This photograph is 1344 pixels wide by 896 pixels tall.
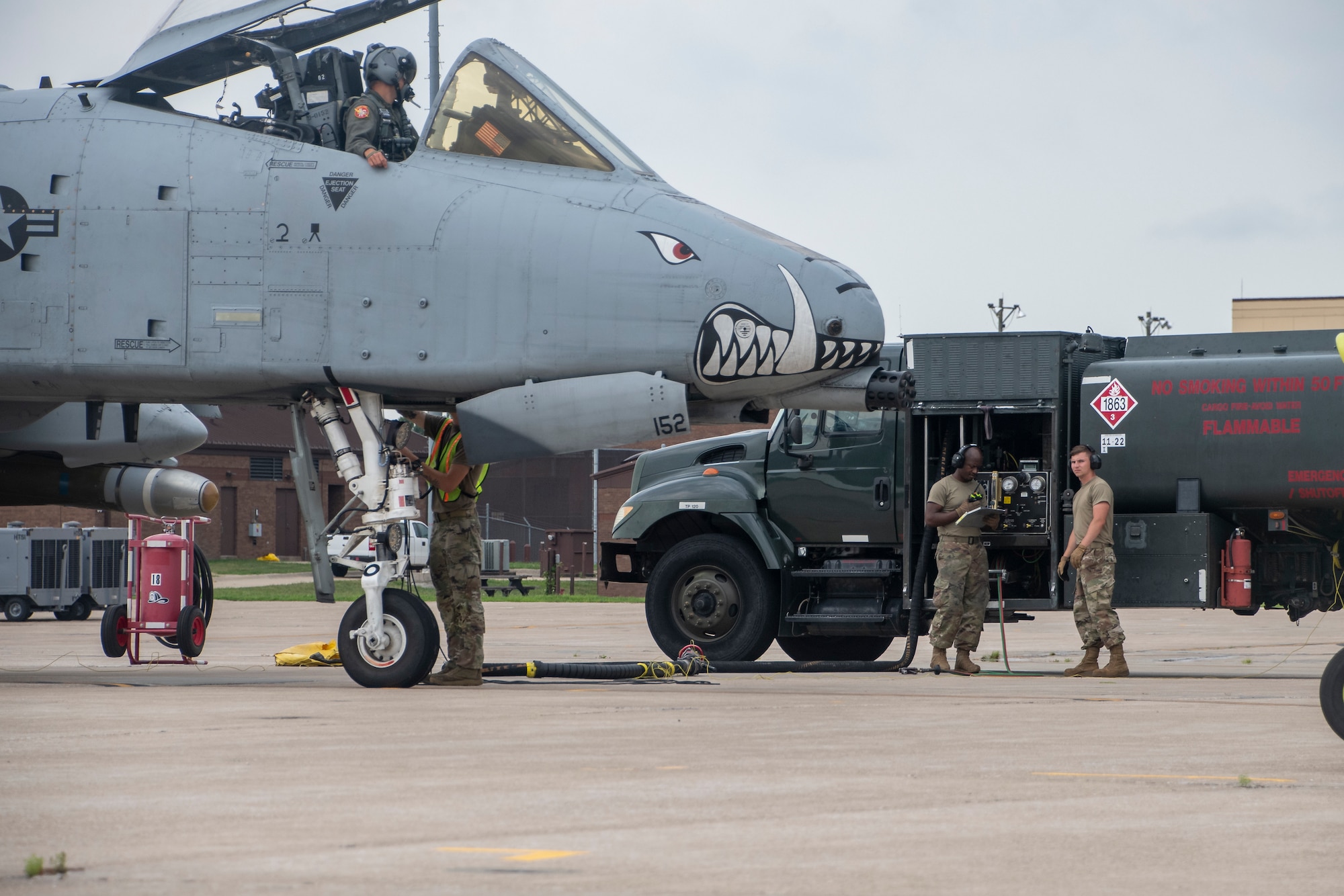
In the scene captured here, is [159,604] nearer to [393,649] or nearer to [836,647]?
[393,649]

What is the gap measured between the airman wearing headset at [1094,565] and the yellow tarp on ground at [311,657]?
20.7 feet

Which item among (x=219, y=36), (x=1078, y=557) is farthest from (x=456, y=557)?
(x=1078, y=557)

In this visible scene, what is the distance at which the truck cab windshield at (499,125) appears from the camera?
10766mm

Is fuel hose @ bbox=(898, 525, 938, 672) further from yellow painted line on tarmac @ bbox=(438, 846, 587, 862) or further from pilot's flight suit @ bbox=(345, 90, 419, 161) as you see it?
yellow painted line on tarmac @ bbox=(438, 846, 587, 862)

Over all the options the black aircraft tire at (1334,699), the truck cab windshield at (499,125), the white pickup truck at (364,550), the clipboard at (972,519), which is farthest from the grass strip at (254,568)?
the black aircraft tire at (1334,699)

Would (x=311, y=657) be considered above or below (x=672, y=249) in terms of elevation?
below

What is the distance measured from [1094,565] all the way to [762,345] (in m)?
4.57

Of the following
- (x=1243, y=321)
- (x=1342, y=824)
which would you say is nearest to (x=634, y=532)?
(x=1342, y=824)

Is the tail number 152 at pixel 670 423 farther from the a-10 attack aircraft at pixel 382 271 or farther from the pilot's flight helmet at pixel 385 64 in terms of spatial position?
the pilot's flight helmet at pixel 385 64

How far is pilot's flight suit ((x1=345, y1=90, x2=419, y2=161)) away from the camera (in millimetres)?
10914

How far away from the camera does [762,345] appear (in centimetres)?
Answer: 1016

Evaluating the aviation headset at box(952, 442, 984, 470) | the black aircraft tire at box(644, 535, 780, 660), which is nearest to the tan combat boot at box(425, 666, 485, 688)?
the black aircraft tire at box(644, 535, 780, 660)

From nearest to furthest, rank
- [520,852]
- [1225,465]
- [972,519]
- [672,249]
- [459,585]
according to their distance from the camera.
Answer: [520,852] < [672,249] < [459,585] < [972,519] < [1225,465]

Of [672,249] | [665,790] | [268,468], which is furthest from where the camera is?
[268,468]
